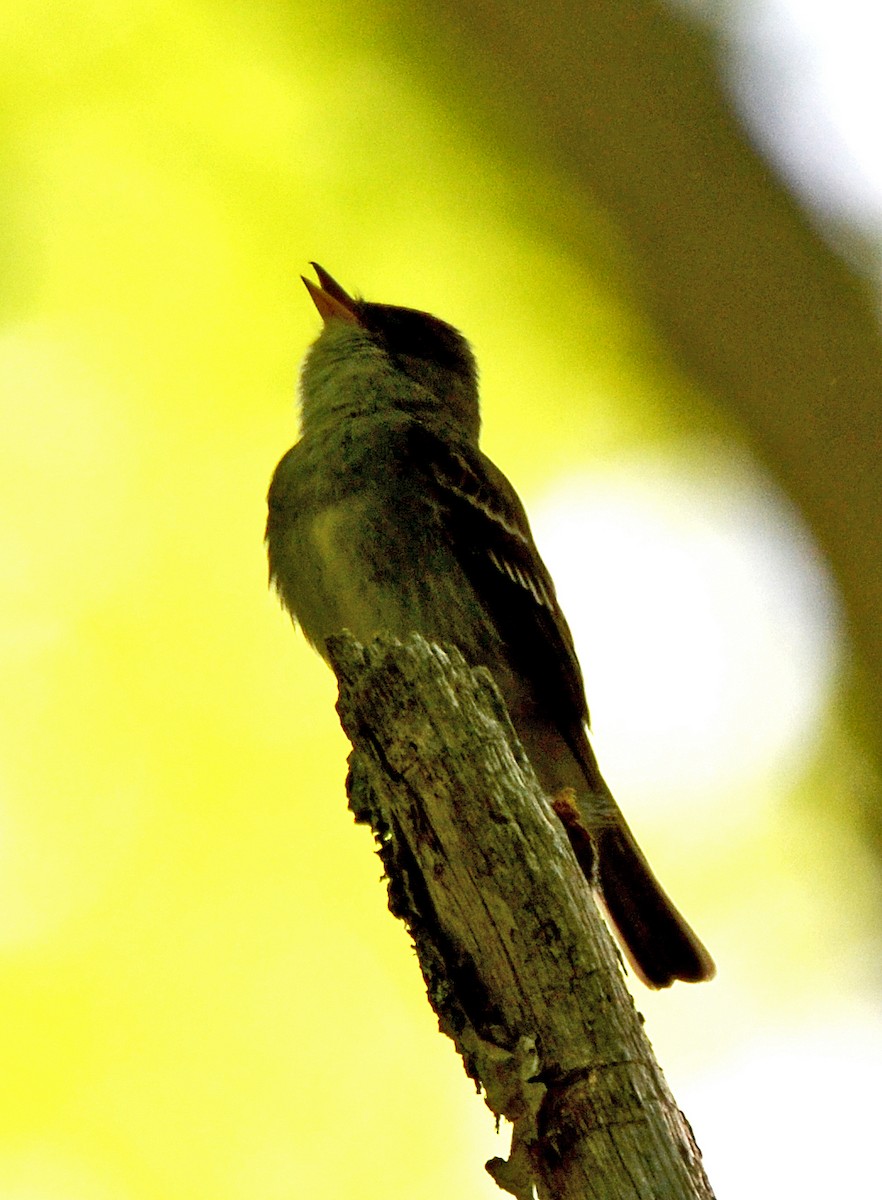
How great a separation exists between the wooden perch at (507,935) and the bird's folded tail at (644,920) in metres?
1.56

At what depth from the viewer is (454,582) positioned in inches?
153

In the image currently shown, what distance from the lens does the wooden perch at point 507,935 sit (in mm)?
2045

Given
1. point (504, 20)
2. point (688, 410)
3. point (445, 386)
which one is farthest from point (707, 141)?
point (445, 386)

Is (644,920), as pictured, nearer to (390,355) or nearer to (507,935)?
(507,935)

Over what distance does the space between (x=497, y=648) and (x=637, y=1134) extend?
2013 mm

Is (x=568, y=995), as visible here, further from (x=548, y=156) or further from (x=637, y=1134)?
(x=548, y=156)

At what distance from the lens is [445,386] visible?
505cm

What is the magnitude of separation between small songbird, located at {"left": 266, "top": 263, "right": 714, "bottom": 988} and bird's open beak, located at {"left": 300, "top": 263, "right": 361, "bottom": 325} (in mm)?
907

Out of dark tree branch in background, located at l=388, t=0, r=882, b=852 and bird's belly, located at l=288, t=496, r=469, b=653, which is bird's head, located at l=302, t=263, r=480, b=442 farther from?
dark tree branch in background, located at l=388, t=0, r=882, b=852

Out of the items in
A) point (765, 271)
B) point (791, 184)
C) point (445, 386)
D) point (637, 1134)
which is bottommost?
point (637, 1134)

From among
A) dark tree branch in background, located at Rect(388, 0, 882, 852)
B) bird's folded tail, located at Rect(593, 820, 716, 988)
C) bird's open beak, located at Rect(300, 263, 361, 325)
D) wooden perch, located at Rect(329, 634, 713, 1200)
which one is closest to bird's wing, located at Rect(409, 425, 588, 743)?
bird's folded tail, located at Rect(593, 820, 716, 988)

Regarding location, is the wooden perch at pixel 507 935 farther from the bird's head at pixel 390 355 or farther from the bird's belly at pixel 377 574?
the bird's head at pixel 390 355

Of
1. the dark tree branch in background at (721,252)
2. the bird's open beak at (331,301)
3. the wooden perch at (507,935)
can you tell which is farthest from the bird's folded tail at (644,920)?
the bird's open beak at (331,301)

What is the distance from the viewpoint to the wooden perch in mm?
2045
